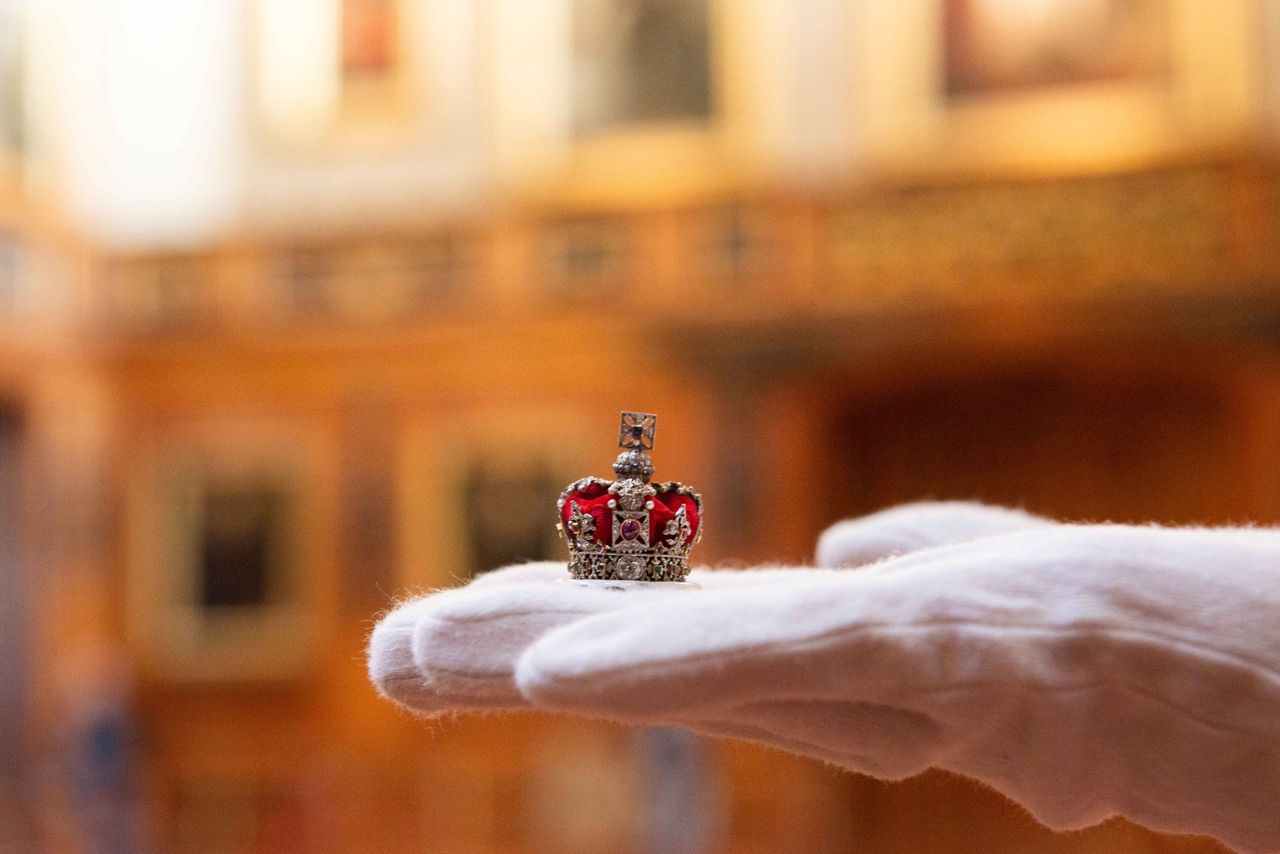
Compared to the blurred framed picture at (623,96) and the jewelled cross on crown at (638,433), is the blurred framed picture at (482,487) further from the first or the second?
the jewelled cross on crown at (638,433)

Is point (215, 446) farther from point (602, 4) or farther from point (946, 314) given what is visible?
point (946, 314)

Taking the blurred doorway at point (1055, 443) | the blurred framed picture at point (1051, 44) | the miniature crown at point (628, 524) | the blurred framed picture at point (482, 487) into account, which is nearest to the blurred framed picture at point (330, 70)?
the blurred framed picture at point (482, 487)

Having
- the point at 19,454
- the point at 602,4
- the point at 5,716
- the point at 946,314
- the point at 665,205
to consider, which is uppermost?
the point at 602,4

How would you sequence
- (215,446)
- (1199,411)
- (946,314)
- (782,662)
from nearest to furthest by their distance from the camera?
(782,662)
(946,314)
(1199,411)
(215,446)

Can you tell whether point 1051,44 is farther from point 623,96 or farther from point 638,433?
point 638,433

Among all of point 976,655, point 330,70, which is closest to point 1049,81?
point 330,70

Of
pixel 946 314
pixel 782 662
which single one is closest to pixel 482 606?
pixel 782 662

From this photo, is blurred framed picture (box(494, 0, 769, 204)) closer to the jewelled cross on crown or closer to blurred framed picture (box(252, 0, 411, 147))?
blurred framed picture (box(252, 0, 411, 147))
